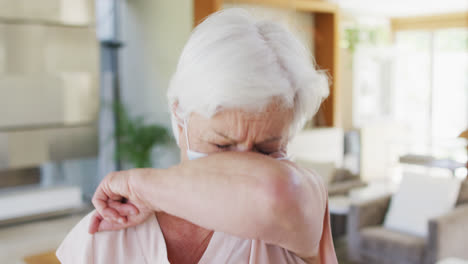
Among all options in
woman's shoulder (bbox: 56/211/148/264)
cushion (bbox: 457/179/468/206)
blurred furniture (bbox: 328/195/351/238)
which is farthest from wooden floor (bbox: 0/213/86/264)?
cushion (bbox: 457/179/468/206)

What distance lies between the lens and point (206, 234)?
2.24 ft

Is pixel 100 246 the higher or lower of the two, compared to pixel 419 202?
higher

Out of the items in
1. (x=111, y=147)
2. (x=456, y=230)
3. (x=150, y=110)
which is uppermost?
(x=150, y=110)

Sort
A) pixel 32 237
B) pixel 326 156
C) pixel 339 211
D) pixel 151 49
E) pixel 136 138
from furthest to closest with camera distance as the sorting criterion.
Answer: pixel 326 156, pixel 151 49, pixel 136 138, pixel 339 211, pixel 32 237

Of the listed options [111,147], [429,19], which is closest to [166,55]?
[111,147]

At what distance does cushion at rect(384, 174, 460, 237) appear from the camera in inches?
162

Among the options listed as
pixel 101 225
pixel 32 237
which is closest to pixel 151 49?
pixel 32 237

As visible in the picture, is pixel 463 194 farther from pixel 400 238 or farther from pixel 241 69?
pixel 241 69

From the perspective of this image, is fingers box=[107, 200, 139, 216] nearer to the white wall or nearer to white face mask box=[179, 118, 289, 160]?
white face mask box=[179, 118, 289, 160]

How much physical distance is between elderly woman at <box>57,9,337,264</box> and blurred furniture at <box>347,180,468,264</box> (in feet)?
11.9

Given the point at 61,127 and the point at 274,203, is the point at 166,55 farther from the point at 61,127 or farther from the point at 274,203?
the point at 274,203

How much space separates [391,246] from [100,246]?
386 cm

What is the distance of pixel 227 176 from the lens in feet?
1.65

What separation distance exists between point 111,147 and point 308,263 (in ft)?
16.9
